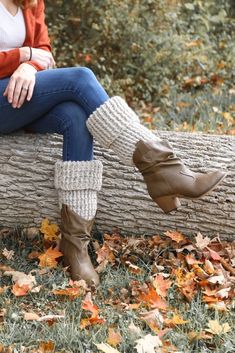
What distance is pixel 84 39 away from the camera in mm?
6746

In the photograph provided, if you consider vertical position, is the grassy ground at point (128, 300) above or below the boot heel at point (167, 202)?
below

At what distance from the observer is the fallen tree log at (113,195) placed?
147 inches

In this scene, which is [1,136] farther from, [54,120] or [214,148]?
[214,148]

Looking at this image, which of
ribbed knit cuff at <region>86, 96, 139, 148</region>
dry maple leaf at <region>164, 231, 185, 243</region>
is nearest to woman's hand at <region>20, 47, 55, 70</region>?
ribbed knit cuff at <region>86, 96, 139, 148</region>

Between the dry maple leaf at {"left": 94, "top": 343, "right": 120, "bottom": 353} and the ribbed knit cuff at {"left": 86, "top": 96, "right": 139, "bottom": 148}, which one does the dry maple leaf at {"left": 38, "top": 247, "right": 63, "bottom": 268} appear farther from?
the dry maple leaf at {"left": 94, "top": 343, "right": 120, "bottom": 353}

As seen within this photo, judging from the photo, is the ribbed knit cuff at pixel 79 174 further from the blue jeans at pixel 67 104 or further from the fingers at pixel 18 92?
the fingers at pixel 18 92

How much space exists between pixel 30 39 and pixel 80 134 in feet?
2.09

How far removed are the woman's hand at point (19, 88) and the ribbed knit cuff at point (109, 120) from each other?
1.08 feet

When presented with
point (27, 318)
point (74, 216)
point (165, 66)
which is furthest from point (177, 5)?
point (27, 318)

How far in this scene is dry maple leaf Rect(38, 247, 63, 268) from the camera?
3551mm

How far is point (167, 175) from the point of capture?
130 inches

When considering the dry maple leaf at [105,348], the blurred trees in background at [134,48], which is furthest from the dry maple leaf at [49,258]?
the blurred trees in background at [134,48]

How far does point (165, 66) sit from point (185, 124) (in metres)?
1.41

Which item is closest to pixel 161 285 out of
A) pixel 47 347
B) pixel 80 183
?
pixel 80 183
